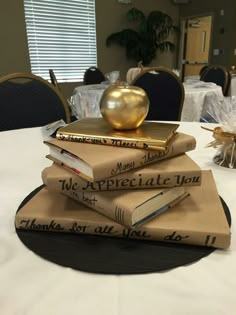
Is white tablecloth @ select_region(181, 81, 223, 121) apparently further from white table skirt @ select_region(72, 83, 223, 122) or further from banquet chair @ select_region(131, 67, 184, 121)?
banquet chair @ select_region(131, 67, 184, 121)

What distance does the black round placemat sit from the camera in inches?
13.1

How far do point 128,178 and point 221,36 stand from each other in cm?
538

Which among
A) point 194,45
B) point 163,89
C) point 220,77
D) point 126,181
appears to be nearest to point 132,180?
point 126,181

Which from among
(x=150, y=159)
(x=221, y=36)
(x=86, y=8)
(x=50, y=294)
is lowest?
(x=50, y=294)

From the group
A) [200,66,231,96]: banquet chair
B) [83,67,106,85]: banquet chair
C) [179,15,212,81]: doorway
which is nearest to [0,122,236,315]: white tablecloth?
[200,66,231,96]: banquet chair

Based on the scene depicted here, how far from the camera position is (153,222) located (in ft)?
1.22

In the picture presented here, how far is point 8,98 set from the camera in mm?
1222

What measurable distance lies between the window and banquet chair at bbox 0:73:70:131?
2947 mm

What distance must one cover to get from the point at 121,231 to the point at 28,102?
105 centimetres

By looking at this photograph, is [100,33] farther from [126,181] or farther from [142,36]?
[126,181]

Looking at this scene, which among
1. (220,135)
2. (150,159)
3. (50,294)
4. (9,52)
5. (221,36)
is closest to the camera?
(50,294)

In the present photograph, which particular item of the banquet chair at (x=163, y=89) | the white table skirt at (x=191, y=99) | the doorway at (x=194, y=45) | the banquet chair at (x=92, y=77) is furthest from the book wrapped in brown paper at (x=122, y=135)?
the doorway at (x=194, y=45)

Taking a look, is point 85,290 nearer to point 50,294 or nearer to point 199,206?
point 50,294

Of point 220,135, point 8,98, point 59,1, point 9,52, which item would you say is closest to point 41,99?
point 8,98
